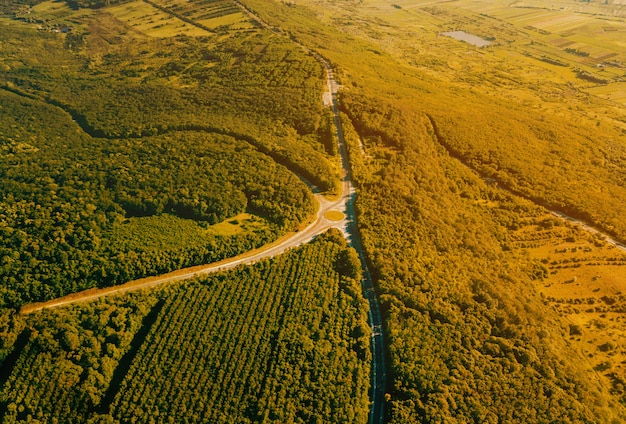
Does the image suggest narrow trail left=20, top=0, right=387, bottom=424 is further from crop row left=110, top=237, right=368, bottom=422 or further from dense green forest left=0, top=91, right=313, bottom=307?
crop row left=110, top=237, right=368, bottom=422

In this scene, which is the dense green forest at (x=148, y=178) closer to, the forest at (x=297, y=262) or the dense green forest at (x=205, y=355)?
the forest at (x=297, y=262)

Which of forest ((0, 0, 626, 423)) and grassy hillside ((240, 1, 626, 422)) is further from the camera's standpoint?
grassy hillside ((240, 1, 626, 422))

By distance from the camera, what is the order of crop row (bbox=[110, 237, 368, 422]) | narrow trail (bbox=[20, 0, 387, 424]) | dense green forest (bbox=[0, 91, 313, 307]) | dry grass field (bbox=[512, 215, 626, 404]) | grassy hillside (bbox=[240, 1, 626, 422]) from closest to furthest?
crop row (bbox=[110, 237, 368, 422]), grassy hillside (bbox=[240, 1, 626, 422]), narrow trail (bbox=[20, 0, 387, 424]), dry grass field (bbox=[512, 215, 626, 404]), dense green forest (bbox=[0, 91, 313, 307])

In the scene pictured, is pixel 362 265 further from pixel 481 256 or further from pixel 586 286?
pixel 586 286

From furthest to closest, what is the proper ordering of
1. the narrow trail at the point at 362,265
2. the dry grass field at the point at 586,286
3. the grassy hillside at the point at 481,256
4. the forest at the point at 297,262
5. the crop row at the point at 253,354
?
the dry grass field at the point at 586,286, the narrow trail at the point at 362,265, the grassy hillside at the point at 481,256, the forest at the point at 297,262, the crop row at the point at 253,354

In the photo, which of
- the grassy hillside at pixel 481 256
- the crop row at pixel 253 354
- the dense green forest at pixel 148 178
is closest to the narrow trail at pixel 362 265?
the dense green forest at pixel 148 178

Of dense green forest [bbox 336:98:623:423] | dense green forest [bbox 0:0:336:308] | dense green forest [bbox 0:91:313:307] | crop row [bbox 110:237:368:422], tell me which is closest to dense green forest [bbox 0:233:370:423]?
crop row [bbox 110:237:368:422]

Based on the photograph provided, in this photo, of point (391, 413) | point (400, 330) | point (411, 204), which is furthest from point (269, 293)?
point (411, 204)

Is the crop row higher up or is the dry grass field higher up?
the dry grass field
